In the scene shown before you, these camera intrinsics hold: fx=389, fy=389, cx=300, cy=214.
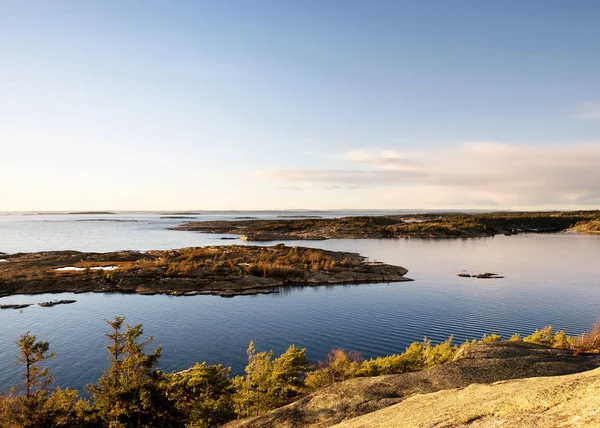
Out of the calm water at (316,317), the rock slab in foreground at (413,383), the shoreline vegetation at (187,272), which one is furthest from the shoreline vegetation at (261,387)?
the shoreline vegetation at (187,272)

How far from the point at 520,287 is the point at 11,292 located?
96.7 m

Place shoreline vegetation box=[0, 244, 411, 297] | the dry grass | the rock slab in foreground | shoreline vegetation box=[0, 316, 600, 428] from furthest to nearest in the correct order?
shoreline vegetation box=[0, 244, 411, 297]
the dry grass
shoreline vegetation box=[0, 316, 600, 428]
the rock slab in foreground

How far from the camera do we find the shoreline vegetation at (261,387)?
59.0 ft

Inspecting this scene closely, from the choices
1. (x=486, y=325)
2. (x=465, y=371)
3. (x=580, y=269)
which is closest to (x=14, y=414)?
(x=465, y=371)

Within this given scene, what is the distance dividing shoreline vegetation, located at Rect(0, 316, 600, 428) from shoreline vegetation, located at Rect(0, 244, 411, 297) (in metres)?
47.1

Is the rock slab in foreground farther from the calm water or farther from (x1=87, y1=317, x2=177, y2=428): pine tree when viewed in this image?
the calm water

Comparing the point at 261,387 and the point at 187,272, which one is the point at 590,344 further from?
the point at 187,272

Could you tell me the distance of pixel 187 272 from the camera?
85438mm

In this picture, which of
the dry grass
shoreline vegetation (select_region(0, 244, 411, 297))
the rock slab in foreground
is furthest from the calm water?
Result: the rock slab in foreground

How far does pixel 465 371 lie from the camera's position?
62.3ft

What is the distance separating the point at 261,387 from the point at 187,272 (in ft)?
211

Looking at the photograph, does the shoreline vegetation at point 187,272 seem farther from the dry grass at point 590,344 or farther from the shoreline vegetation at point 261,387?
the dry grass at point 590,344

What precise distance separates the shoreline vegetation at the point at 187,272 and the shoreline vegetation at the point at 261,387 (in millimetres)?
47065

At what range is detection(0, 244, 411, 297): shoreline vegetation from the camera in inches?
3024
